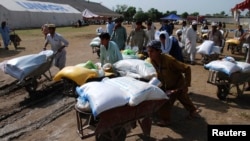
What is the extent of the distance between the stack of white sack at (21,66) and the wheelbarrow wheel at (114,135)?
9.72 feet

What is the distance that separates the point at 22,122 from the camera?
5938 millimetres

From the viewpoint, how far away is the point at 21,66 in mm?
6664

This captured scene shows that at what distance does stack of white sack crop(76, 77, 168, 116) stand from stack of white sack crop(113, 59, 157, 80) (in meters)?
1.21

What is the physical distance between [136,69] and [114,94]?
205cm

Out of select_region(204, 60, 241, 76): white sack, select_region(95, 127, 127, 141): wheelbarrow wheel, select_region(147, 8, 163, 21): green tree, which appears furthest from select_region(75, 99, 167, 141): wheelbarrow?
select_region(147, 8, 163, 21): green tree

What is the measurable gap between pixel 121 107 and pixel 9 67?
12.0 ft

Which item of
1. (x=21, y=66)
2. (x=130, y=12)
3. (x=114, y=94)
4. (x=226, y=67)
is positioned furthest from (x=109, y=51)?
(x=130, y=12)

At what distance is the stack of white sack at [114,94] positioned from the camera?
3.81 metres

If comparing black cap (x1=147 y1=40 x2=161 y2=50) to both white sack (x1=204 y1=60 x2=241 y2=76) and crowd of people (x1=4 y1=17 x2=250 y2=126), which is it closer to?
crowd of people (x1=4 y1=17 x2=250 y2=126)

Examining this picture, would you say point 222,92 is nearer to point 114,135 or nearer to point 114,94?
point 114,135

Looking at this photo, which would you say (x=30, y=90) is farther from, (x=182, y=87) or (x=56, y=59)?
(x=182, y=87)

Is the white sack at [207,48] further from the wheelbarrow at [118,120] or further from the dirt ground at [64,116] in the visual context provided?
the wheelbarrow at [118,120]

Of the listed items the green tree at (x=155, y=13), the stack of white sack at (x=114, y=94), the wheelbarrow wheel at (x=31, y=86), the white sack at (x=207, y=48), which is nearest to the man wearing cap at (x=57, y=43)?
the wheelbarrow wheel at (x=31, y=86)

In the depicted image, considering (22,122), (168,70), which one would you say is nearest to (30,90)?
(22,122)
